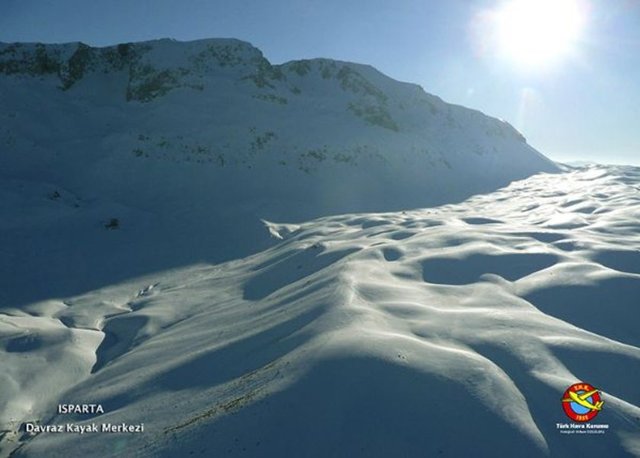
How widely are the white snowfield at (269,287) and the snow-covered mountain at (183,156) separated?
0.43 ft

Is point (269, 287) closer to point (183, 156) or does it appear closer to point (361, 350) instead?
point (361, 350)

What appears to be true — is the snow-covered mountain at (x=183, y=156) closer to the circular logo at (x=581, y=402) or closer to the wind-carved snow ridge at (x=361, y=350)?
the wind-carved snow ridge at (x=361, y=350)

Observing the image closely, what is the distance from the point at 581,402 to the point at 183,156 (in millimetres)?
20036

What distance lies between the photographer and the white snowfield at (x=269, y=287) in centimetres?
430

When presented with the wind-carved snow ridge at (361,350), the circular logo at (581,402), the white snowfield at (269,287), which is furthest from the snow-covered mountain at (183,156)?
the circular logo at (581,402)

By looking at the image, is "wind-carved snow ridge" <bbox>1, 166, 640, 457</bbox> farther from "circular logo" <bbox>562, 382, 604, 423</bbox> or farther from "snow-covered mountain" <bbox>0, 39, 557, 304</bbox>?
"snow-covered mountain" <bbox>0, 39, 557, 304</bbox>

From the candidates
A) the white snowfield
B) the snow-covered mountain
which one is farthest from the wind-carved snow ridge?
the snow-covered mountain

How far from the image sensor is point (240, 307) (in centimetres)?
923

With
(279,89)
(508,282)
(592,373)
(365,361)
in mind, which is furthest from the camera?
(279,89)

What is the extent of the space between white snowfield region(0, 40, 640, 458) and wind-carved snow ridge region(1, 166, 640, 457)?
0.10 feet

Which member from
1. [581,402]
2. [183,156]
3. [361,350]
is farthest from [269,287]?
[183,156]

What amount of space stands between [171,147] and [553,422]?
2082cm

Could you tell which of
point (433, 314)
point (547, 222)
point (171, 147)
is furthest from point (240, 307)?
point (171, 147)

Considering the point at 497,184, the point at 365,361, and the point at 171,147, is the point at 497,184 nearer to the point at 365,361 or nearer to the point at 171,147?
the point at 171,147
